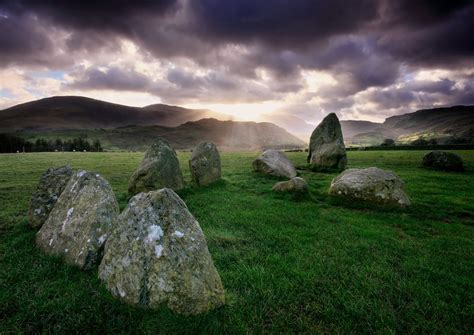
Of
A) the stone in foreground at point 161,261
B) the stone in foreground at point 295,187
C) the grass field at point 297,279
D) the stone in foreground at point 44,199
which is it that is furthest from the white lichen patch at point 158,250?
the stone in foreground at point 295,187

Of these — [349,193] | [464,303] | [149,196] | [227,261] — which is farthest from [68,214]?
[349,193]

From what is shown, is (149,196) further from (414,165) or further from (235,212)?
(414,165)

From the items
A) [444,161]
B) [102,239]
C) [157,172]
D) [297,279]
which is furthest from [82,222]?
[444,161]

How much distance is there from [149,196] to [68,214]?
3.53 meters

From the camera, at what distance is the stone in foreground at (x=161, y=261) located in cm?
475

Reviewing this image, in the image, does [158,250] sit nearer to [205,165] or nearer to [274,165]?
[205,165]

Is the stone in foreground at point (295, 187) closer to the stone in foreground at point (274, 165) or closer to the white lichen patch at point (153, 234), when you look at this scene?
the stone in foreground at point (274, 165)

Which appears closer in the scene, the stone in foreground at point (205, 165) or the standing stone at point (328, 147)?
the stone in foreground at point (205, 165)

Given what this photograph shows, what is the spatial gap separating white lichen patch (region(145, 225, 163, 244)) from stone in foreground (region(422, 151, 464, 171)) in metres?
28.4

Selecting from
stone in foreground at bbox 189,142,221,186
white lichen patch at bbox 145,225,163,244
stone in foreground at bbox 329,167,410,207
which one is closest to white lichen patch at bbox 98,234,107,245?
white lichen patch at bbox 145,225,163,244

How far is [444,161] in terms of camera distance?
80.3ft

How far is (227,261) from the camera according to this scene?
7211 millimetres

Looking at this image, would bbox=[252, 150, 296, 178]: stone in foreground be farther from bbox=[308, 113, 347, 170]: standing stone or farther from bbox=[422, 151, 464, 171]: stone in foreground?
bbox=[422, 151, 464, 171]: stone in foreground

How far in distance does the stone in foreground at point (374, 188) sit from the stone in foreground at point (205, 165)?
7.92 m
